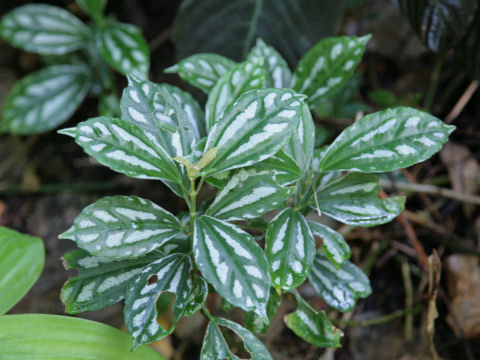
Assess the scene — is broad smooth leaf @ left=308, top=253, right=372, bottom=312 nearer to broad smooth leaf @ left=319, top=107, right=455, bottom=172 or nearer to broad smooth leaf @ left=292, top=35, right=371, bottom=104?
broad smooth leaf @ left=319, top=107, right=455, bottom=172

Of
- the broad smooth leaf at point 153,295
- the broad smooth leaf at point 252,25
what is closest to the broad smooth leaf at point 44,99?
the broad smooth leaf at point 252,25

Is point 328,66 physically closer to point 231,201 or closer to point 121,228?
point 231,201

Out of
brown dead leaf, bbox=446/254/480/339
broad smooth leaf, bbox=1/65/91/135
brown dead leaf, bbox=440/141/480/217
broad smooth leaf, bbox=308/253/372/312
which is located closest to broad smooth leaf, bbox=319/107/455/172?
broad smooth leaf, bbox=308/253/372/312

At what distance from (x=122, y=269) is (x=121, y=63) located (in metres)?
0.72

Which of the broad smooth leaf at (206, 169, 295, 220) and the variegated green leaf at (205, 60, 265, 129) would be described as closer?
the broad smooth leaf at (206, 169, 295, 220)

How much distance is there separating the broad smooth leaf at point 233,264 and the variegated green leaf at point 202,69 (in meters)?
0.33

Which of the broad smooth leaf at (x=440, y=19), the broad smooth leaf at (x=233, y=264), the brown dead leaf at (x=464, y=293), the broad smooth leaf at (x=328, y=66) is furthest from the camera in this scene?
the brown dead leaf at (x=464, y=293)

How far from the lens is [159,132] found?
67 cm

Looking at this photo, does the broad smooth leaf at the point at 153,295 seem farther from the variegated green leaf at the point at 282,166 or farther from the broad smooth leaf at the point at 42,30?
the broad smooth leaf at the point at 42,30

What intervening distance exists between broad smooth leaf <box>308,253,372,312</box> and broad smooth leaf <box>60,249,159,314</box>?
0.96ft

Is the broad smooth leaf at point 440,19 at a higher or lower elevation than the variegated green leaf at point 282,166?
lower

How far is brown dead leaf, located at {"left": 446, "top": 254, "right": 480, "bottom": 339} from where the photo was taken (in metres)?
1.13

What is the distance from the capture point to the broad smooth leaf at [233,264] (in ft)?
1.90

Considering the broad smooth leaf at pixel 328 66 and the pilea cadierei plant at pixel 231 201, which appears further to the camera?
the broad smooth leaf at pixel 328 66
